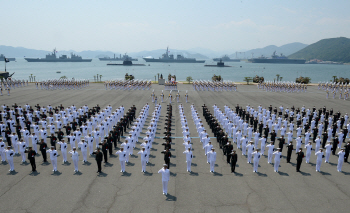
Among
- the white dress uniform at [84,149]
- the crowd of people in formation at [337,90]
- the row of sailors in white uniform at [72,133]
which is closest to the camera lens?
the white dress uniform at [84,149]

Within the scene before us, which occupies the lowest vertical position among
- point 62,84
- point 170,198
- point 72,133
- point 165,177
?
point 170,198

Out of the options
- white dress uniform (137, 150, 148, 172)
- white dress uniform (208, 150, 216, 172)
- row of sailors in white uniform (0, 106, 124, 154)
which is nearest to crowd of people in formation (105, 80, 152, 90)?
row of sailors in white uniform (0, 106, 124, 154)

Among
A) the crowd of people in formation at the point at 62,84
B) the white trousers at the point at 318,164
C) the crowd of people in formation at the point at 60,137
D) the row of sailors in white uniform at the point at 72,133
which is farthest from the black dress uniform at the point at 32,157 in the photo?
the crowd of people in formation at the point at 62,84

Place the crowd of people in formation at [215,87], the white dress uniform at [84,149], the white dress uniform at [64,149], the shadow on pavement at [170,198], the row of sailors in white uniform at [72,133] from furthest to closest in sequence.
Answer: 1. the crowd of people in formation at [215,87]
2. the row of sailors in white uniform at [72,133]
3. the white dress uniform at [64,149]
4. the white dress uniform at [84,149]
5. the shadow on pavement at [170,198]

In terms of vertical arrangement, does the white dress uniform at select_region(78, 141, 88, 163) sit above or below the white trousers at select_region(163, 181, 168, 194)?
above

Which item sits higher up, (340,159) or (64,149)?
(64,149)

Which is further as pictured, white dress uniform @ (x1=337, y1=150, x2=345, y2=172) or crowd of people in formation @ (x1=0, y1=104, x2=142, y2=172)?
white dress uniform @ (x1=337, y1=150, x2=345, y2=172)

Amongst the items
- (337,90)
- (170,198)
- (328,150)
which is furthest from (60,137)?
(337,90)

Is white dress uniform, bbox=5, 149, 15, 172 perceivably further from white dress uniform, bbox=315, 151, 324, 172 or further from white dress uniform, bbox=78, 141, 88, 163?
white dress uniform, bbox=315, 151, 324, 172

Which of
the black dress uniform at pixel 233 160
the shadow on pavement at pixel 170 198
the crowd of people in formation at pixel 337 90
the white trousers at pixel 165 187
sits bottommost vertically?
the shadow on pavement at pixel 170 198

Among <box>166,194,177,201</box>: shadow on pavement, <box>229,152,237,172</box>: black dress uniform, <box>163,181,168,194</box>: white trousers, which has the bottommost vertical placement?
<box>166,194,177,201</box>: shadow on pavement

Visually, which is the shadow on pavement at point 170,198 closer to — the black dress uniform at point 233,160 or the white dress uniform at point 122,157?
the white dress uniform at point 122,157

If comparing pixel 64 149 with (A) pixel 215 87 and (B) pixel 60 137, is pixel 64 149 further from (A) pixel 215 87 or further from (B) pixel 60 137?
(A) pixel 215 87

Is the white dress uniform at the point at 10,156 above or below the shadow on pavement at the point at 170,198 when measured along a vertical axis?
above
